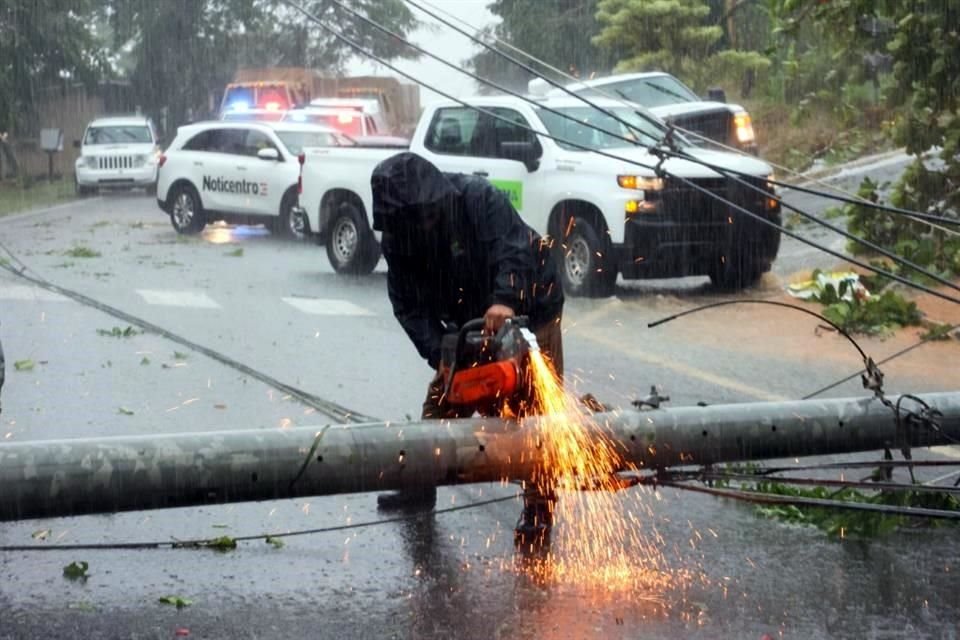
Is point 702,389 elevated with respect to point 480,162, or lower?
lower

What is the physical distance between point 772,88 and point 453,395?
25.9 m

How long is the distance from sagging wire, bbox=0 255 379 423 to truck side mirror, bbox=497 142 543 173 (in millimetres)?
4391

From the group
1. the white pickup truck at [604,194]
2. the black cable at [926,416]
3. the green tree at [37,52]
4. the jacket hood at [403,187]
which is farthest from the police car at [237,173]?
the green tree at [37,52]

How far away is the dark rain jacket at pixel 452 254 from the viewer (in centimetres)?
600

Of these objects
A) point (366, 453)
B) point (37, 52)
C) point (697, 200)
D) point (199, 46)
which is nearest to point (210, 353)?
point (697, 200)

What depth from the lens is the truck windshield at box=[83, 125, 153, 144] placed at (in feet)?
129

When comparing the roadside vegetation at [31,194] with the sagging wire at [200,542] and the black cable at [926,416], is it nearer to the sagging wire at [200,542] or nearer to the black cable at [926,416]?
the sagging wire at [200,542]

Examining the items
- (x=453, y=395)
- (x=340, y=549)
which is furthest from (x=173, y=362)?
(x=453, y=395)

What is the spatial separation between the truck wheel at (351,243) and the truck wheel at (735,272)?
4.20m

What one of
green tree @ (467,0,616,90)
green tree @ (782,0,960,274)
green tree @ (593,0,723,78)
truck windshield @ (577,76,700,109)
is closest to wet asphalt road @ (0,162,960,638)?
green tree @ (782,0,960,274)

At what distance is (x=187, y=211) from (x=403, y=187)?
20.3 meters

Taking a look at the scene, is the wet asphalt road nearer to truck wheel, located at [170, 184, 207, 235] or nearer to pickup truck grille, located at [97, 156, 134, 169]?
truck wheel, located at [170, 184, 207, 235]

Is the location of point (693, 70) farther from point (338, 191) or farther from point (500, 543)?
point (500, 543)

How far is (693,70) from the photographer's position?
3062cm
